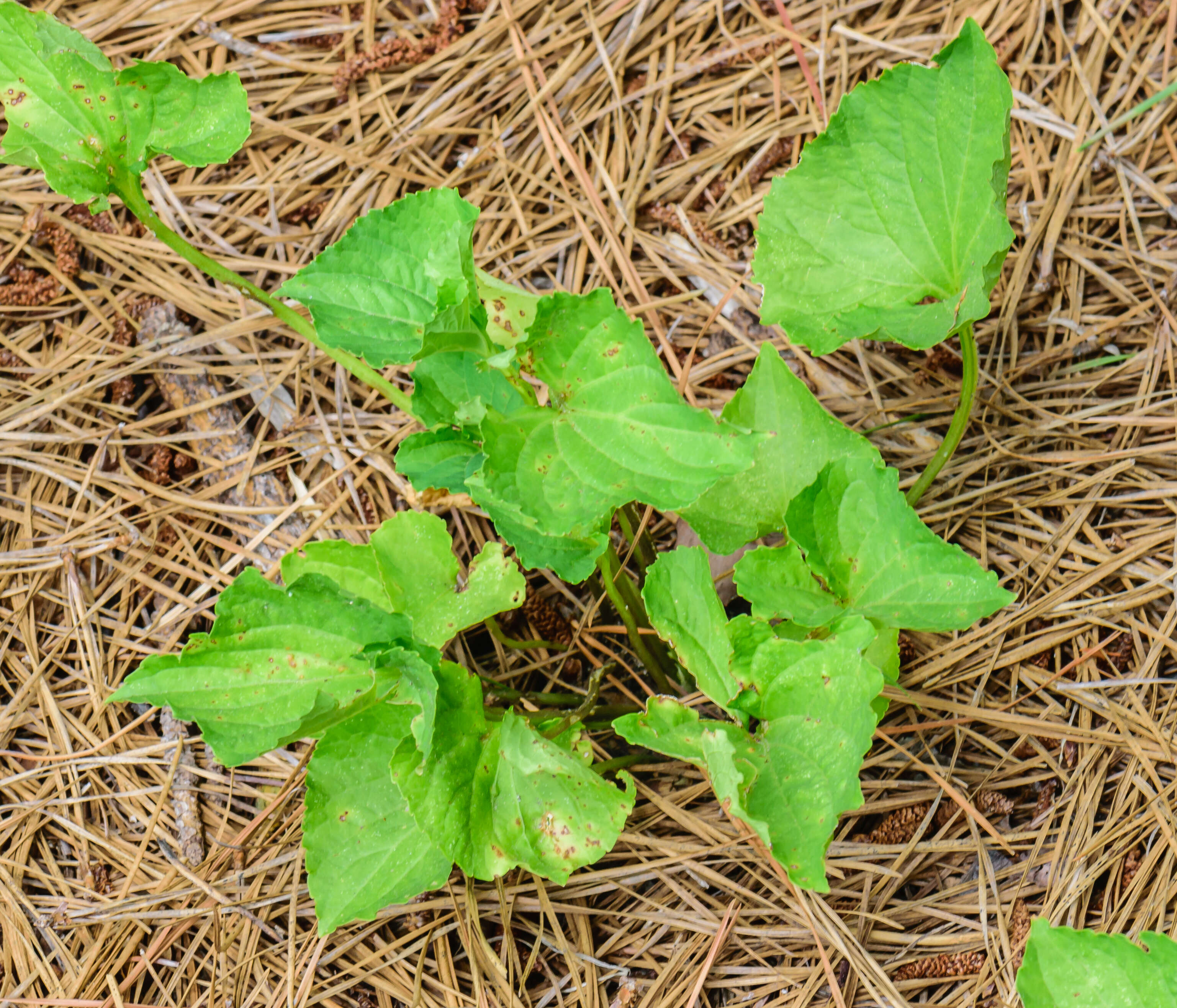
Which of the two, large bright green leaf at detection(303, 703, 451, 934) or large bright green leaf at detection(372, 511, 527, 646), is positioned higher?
large bright green leaf at detection(372, 511, 527, 646)

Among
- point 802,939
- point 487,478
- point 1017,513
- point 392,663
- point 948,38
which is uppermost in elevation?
point 948,38

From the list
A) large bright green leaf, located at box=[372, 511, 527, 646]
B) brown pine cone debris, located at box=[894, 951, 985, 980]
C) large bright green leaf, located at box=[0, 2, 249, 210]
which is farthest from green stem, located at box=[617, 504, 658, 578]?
large bright green leaf, located at box=[0, 2, 249, 210]

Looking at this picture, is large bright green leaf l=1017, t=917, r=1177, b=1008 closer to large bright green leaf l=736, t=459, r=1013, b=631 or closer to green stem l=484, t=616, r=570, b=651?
large bright green leaf l=736, t=459, r=1013, b=631

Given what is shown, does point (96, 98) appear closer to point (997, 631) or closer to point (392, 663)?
point (392, 663)

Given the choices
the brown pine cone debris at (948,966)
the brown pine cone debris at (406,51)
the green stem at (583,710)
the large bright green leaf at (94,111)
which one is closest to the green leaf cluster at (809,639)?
the green stem at (583,710)

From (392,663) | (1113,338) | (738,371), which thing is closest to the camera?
(392,663)

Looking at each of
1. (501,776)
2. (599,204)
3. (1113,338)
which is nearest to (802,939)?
(501,776)
